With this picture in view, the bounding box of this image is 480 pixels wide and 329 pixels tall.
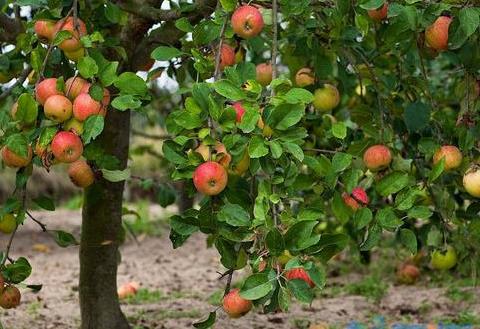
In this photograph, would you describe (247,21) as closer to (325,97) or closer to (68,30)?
(68,30)

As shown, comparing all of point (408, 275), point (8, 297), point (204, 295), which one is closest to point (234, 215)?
point (8, 297)

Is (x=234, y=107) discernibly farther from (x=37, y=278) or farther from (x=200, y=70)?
(x=37, y=278)

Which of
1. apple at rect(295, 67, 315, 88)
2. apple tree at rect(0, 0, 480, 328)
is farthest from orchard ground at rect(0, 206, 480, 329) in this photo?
apple at rect(295, 67, 315, 88)

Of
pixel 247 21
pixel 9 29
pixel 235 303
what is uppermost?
pixel 9 29

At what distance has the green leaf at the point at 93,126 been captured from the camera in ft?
6.31

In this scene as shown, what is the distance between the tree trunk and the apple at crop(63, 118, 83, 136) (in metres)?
0.91

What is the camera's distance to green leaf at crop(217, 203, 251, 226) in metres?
1.84

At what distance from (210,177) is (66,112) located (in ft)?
1.31

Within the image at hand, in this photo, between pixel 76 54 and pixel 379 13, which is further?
pixel 379 13

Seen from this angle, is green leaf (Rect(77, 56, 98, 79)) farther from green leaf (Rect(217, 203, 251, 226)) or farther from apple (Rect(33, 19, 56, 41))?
green leaf (Rect(217, 203, 251, 226))

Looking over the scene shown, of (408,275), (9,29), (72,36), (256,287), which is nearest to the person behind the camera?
(256,287)

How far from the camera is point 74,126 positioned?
6.57 ft

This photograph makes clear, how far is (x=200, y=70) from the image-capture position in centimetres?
206

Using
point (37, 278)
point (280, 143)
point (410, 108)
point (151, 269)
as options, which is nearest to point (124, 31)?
point (410, 108)
